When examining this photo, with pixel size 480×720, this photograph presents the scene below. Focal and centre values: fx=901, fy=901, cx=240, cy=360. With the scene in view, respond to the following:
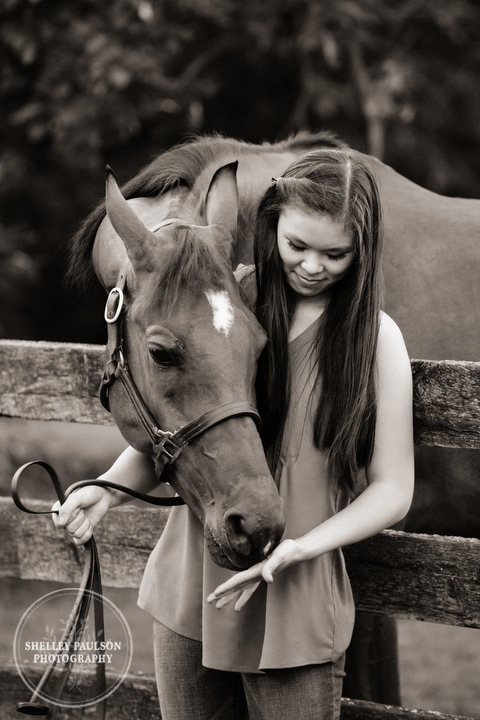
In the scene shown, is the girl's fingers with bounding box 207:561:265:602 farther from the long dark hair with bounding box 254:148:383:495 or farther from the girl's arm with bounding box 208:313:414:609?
the long dark hair with bounding box 254:148:383:495

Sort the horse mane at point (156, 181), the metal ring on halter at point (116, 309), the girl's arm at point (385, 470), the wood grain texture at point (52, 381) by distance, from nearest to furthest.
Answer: the girl's arm at point (385, 470) → the metal ring on halter at point (116, 309) → the horse mane at point (156, 181) → the wood grain texture at point (52, 381)

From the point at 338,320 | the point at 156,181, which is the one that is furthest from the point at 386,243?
the point at 338,320

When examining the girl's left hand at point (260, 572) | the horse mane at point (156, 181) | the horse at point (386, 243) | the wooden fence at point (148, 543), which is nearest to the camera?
the girl's left hand at point (260, 572)

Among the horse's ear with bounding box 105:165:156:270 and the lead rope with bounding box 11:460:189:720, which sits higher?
the horse's ear with bounding box 105:165:156:270

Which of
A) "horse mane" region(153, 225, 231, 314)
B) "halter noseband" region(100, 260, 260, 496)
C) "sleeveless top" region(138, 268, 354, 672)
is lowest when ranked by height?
"sleeveless top" region(138, 268, 354, 672)

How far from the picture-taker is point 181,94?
27.1ft

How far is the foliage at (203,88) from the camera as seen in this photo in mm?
7562

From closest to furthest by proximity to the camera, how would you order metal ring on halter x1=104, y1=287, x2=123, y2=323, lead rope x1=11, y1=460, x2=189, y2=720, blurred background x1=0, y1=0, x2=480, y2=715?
lead rope x1=11, y1=460, x2=189, y2=720
metal ring on halter x1=104, y1=287, x2=123, y2=323
blurred background x1=0, y1=0, x2=480, y2=715

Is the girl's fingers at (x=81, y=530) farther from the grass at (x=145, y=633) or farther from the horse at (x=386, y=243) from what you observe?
the grass at (x=145, y=633)

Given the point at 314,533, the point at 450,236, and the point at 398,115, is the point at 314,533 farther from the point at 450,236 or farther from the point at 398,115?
the point at 398,115

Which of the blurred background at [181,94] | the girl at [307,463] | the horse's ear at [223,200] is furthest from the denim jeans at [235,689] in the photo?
the blurred background at [181,94]

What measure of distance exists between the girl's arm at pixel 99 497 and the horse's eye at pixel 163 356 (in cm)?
33

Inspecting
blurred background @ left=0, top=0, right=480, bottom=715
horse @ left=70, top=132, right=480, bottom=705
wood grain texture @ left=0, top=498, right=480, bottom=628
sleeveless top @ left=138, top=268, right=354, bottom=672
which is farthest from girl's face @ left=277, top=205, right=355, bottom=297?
blurred background @ left=0, top=0, right=480, bottom=715

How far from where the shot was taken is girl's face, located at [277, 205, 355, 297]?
1.97 m
